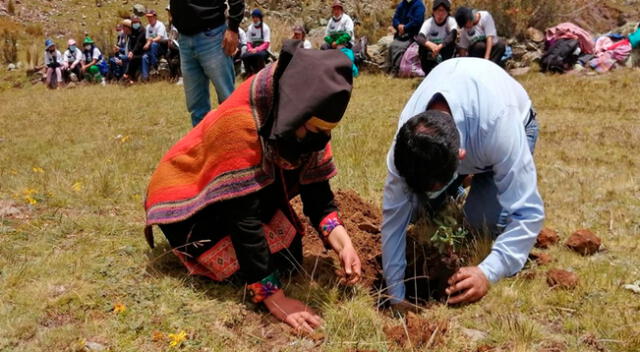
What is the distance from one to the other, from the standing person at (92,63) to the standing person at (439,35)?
7.86 meters

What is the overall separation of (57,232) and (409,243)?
80.5 inches

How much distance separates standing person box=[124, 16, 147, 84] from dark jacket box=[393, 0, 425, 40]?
551cm

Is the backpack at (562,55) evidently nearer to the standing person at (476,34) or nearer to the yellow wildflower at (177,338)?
the standing person at (476,34)

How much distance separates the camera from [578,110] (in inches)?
247

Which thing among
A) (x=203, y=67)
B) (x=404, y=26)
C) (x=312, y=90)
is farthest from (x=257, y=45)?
(x=312, y=90)

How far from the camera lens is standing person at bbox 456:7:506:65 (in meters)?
7.88

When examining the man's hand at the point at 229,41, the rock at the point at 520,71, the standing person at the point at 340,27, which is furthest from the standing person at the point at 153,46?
the man's hand at the point at 229,41

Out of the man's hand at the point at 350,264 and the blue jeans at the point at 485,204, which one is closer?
the man's hand at the point at 350,264

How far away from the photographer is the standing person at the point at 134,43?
11.6 m

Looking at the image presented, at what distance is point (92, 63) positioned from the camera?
41.3 feet

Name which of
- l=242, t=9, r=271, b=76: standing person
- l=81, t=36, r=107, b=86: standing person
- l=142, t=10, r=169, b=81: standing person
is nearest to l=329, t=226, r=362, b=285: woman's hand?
l=242, t=9, r=271, b=76: standing person

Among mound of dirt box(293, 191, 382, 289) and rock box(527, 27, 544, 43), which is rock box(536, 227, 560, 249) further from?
rock box(527, 27, 544, 43)

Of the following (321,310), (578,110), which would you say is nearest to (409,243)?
(321,310)

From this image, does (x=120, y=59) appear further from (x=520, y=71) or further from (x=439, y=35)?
(x=520, y=71)
